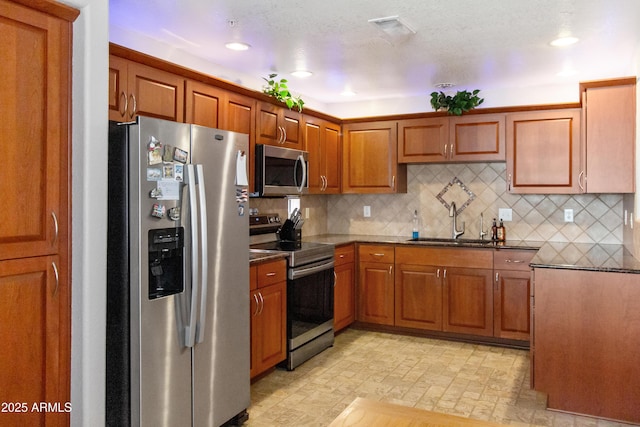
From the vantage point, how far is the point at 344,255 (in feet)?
15.3

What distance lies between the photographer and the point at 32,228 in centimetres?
186

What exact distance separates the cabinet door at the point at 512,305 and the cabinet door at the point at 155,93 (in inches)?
115

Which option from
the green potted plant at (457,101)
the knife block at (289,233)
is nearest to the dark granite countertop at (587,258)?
the green potted plant at (457,101)

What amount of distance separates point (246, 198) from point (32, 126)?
126 centimetres

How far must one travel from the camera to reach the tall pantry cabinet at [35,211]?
1.79 m

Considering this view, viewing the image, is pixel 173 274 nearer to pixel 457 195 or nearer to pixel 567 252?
pixel 567 252

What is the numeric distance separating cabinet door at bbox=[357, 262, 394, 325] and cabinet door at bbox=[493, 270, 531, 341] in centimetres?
94

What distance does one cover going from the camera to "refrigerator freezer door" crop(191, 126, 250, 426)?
2.62m

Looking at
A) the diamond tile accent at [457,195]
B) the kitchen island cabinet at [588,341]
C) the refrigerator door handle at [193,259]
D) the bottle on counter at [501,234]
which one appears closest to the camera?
the refrigerator door handle at [193,259]

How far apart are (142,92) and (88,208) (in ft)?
3.35

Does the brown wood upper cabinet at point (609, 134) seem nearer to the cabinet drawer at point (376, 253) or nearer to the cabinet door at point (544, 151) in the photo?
the cabinet door at point (544, 151)

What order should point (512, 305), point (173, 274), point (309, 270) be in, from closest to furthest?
point (173, 274)
point (309, 270)
point (512, 305)

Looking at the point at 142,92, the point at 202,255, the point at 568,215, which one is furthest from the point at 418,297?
the point at 142,92

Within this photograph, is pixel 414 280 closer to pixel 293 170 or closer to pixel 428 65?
pixel 293 170
